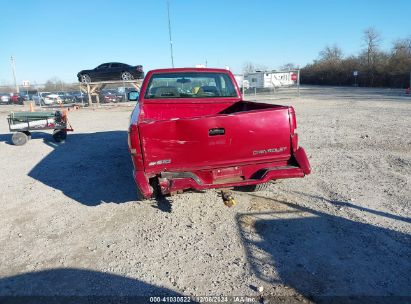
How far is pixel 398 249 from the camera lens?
332cm

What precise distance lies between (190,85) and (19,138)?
24.6 ft

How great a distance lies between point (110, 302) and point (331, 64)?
5976 centimetres

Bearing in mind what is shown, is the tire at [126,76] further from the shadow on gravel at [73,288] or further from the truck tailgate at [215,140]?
the shadow on gravel at [73,288]

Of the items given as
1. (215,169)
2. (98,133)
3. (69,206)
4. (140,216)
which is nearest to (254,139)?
(215,169)

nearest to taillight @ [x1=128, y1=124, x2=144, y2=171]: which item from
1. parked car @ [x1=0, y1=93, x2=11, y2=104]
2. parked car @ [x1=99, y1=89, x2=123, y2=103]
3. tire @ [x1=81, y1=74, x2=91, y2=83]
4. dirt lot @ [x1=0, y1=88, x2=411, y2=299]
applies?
dirt lot @ [x1=0, y1=88, x2=411, y2=299]

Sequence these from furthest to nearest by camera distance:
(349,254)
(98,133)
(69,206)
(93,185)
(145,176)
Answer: (98,133), (93,185), (69,206), (145,176), (349,254)

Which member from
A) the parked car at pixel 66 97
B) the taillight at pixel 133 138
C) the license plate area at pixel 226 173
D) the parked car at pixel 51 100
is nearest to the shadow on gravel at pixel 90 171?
the taillight at pixel 133 138

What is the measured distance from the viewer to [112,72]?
80.1ft

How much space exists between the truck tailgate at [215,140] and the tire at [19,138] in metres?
8.61

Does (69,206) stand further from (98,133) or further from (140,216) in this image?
(98,133)

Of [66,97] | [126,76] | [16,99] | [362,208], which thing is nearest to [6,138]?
[362,208]

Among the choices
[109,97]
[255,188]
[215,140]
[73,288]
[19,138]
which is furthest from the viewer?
[109,97]

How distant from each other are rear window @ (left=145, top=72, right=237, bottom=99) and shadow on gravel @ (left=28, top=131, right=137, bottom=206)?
6.04 ft

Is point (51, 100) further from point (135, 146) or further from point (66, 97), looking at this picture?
point (135, 146)
